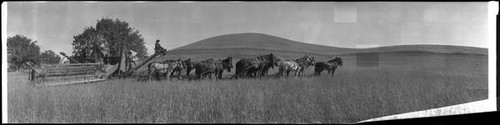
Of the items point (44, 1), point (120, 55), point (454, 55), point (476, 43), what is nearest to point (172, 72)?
point (120, 55)

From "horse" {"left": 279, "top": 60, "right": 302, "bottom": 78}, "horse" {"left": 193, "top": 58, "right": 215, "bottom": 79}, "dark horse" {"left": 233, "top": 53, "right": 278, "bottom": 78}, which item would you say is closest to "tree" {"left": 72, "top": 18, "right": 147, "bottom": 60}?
"horse" {"left": 193, "top": 58, "right": 215, "bottom": 79}

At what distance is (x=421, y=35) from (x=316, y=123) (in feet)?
6.98

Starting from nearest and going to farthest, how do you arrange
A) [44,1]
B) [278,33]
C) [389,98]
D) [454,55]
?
[44,1], [278,33], [389,98], [454,55]

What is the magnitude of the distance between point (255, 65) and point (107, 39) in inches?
74.3

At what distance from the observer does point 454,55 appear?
6.27m

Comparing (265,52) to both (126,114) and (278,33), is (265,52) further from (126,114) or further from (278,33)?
(126,114)

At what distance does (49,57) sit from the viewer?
192 inches

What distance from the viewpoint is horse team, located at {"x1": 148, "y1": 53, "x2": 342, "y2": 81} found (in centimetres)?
524

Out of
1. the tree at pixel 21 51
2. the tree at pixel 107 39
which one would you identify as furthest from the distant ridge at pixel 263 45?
the tree at pixel 21 51

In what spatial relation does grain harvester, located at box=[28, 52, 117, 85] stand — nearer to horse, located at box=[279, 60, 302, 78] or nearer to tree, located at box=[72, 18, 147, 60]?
tree, located at box=[72, 18, 147, 60]

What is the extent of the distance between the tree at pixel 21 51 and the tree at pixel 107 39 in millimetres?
434

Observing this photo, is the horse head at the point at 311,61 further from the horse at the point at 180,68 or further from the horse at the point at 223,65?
the horse at the point at 180,68

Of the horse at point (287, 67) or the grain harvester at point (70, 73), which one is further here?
the horse at point (287, 67)

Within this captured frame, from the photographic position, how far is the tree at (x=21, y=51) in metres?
4.77
